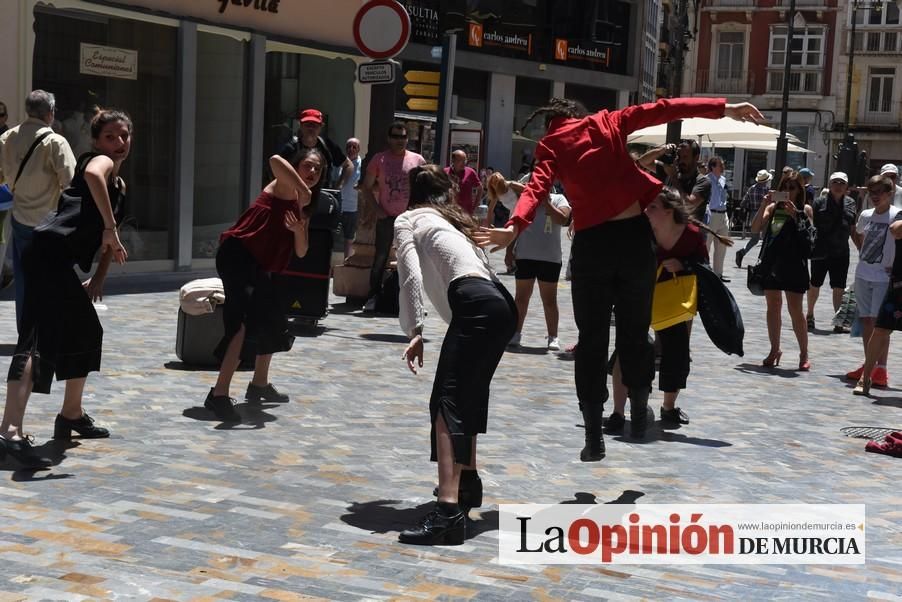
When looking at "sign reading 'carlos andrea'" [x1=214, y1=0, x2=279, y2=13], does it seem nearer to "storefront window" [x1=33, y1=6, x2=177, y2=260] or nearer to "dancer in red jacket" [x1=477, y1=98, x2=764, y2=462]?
"storefront window" [x1=33, y1=6, x2=177, y2=260]

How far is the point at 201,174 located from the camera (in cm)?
1675

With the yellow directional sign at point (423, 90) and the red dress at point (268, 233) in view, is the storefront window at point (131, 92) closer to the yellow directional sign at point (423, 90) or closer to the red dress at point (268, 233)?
the yellow directional sign at point (423, 90)

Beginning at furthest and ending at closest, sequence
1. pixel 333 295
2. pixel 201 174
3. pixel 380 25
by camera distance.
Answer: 1. pixel 201 174
2. pixel 333 295
3. pixel 380 25

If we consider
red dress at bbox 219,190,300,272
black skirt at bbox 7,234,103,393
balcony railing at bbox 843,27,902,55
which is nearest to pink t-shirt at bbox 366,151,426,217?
red dress at bbox 219,190,300,272

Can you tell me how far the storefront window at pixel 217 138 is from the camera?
1664 cm

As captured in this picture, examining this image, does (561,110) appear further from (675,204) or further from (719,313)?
(719,313)

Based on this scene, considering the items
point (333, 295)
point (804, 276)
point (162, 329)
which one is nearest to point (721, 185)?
point (333, 295)

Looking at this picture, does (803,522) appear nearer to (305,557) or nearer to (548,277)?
(305,557)

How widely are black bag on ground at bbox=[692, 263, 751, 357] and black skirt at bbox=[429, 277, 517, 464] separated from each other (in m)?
3.24

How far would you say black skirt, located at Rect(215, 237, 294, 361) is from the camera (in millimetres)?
8000

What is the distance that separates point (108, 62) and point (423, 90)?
15.0ft

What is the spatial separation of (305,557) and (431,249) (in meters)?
1.40

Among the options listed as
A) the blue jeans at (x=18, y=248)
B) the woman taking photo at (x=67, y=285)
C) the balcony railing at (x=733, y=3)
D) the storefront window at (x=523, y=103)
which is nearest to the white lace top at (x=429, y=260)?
the woman taking photo at (x=67, y=285)

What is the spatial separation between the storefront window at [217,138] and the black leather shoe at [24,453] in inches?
412
